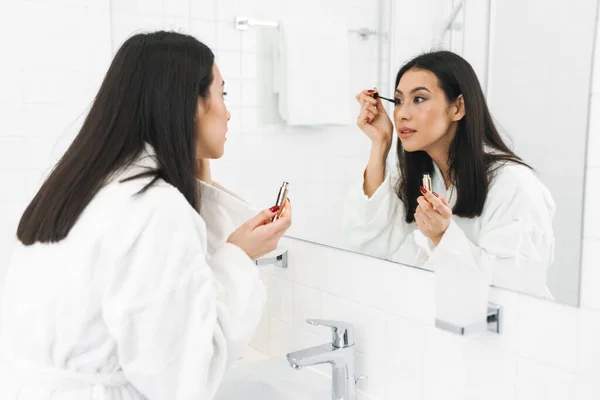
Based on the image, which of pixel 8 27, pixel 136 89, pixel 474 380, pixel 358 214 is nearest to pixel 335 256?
pixel 358 214

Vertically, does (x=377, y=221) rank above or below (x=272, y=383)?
above

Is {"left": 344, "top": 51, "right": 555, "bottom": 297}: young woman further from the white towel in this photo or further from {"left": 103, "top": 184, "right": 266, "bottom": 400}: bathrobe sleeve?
{"left": 103, "top": 184, "right": 266, "bottom": 400}: bathrobe sleeve

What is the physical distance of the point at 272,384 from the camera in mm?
1358

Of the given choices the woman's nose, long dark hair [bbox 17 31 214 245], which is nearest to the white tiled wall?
the woman's nose

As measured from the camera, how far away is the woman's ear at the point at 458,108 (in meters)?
1.04

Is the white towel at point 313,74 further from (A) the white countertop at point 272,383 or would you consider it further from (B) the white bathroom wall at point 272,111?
(A) the white countertop at point 272,383

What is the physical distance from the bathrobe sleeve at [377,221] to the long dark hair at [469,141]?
14 cm

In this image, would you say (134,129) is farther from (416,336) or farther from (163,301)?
(416,336)

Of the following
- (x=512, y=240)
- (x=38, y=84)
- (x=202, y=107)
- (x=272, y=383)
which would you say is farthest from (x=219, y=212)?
(x=38, y=84)

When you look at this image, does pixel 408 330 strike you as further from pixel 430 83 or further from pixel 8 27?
pixel 8 27

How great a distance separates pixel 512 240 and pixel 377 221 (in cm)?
31

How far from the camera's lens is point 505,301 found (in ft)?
3.25

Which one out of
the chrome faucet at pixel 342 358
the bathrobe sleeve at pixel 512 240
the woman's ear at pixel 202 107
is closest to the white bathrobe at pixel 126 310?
the woman's ear at pixel 202 107

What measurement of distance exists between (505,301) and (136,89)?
67 cm
